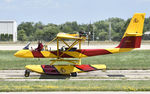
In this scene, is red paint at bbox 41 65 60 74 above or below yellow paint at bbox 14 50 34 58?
below

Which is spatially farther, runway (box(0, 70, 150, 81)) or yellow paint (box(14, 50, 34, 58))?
yellow paint (box(14, 50, 34, 58))

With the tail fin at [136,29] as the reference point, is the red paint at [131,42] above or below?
below

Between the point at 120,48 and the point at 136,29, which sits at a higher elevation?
the point at 136,29

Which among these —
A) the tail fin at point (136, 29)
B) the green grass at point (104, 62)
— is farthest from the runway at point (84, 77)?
the green grass at point (104, 62)

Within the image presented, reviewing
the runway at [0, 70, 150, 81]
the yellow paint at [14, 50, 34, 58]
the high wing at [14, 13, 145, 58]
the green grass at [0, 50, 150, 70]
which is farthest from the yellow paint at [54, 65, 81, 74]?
the green grass at [0, 50, 150, 70]

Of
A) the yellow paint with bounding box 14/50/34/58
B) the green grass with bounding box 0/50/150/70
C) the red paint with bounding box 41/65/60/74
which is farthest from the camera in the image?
the green grass with bounding box 0/50/150/70

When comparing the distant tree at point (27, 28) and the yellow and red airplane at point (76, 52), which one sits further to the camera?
the distant tree at point (27, 28)

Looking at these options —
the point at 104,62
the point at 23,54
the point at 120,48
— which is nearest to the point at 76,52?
the point at 120,48

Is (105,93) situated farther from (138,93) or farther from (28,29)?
(28,29)

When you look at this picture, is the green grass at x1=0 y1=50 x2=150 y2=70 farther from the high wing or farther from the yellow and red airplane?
the yellow and red airplane

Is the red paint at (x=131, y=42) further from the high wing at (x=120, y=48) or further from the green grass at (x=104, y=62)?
the green grass at (x=104, y=62)

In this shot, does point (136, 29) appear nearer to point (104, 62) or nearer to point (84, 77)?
point (84, 77)

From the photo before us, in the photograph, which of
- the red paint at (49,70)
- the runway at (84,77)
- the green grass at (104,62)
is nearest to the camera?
the runway at (84,77)

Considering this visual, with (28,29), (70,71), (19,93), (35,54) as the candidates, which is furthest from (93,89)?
(28,29)
